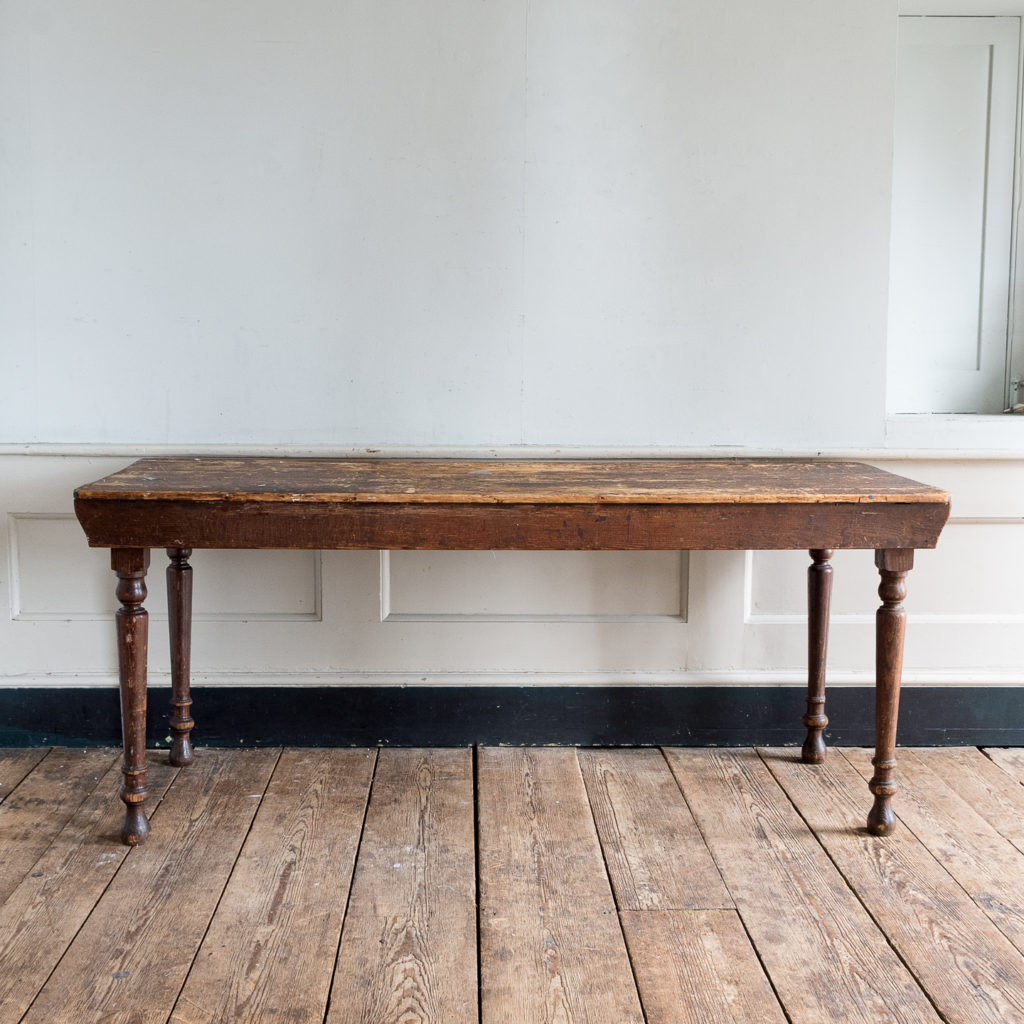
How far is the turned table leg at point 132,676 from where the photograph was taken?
2.31m

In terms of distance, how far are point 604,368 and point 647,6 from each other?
98 cm

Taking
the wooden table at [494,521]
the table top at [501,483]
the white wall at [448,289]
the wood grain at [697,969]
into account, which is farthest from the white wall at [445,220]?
the wood grain at [697,969]

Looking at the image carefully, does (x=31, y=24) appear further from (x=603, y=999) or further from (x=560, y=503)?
(x=603, y=999)

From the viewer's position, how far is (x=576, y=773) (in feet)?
9.24

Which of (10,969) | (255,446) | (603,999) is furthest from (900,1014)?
(255,446)

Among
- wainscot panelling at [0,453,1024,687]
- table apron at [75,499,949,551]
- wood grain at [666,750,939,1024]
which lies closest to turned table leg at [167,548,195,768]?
wainscot panelling at [0,453,1024,687]

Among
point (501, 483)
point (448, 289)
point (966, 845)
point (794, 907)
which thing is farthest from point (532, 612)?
point (966, 845)

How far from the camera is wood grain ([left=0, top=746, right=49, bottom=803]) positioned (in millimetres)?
2691

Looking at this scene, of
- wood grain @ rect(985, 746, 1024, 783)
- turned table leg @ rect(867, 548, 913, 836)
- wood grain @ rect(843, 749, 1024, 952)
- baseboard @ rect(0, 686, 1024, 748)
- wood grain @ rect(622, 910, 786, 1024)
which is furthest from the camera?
baseboard @ rect(0, 686, 1024, 748)

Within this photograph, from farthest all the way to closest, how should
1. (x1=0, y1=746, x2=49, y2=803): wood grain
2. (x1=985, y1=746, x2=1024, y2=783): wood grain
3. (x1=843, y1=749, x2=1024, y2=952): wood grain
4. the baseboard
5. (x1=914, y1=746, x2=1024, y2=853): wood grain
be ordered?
1. the baseboard
2. (x1=985, y1=746, x2=1024, y2=783): wood grain
3. (x1=0, y1=746, x2=49, y2=803): wood grain
4. (x1=914, y1=746, x2=1024, y2=853): wood grain
5. (x1=843, y1=749, x2=1024, y2=952): wood grain

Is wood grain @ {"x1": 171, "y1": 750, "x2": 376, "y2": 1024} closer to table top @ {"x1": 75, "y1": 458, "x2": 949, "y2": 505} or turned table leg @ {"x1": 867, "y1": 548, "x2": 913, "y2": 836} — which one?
table top @ {"x1": 75, "y1": 458, "x2": 949, "y2": 505}

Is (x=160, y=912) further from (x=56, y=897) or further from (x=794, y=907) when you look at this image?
(x=794, y=907)

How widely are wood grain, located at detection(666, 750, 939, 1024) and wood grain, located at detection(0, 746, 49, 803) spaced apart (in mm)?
1768

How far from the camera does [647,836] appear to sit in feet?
7.98
